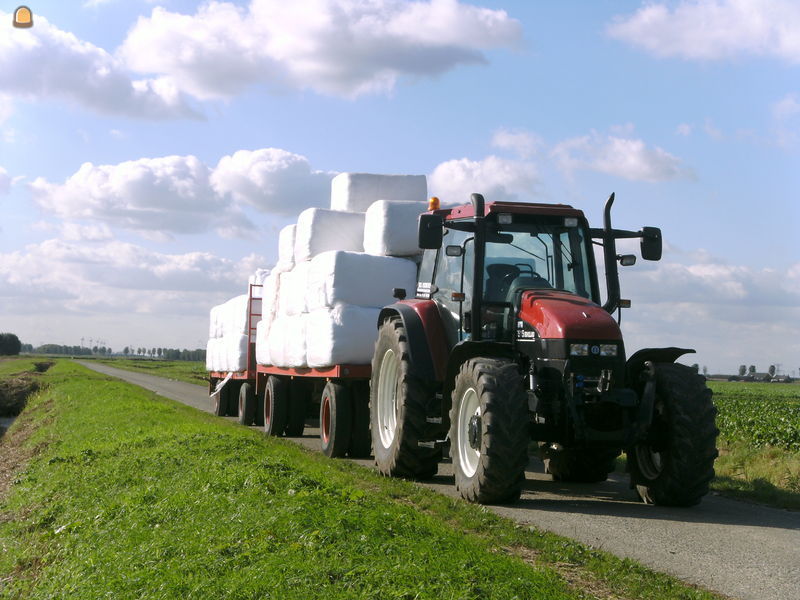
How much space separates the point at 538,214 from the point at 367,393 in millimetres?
5036

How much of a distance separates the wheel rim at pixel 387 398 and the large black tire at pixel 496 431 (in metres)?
2.54

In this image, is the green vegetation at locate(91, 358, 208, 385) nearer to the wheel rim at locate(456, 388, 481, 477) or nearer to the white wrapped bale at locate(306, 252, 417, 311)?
the white wrapped bale at locate(306, 252, 417, 311)

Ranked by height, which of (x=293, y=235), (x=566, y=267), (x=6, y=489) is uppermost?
(x=293, y=235)

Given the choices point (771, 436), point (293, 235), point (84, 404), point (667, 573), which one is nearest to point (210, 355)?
point (84, 404)

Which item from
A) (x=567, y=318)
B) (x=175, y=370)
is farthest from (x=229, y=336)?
(x=175, y=370)

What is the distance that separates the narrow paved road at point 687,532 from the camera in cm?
680

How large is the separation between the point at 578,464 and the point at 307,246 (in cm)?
637

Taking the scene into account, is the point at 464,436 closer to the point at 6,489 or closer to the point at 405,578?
the point at 405,578

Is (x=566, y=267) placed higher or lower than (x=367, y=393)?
higher

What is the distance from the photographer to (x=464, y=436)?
1004 centimetres

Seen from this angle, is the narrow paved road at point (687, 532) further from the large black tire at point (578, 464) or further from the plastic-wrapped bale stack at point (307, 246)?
the plastic-wrapped bale stack at point (307, 246)

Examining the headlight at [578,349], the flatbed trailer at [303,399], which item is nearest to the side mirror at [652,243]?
the headlight at [578,349]

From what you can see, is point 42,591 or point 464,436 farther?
point 464,436

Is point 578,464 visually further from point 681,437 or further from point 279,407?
point 279,407
